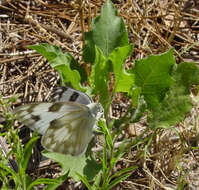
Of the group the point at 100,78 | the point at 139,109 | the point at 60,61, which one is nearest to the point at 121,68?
the point at 100,78

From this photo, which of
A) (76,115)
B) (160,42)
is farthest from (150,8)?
(76,115)

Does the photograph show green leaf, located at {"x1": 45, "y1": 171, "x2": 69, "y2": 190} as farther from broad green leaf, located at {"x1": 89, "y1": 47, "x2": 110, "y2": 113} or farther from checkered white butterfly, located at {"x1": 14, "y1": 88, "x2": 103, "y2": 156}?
broad green leaf, located at {"x1": 89, "y1": 47, "x2": 110, "y2": 113}

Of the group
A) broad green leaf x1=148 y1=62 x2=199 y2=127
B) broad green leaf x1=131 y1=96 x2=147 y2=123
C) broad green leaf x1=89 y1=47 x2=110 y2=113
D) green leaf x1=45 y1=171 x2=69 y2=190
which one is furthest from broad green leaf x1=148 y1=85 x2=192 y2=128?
green leaf x1=45 y1=171 x2=69 y2=190

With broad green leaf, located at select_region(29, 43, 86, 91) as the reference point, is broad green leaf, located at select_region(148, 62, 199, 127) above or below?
below

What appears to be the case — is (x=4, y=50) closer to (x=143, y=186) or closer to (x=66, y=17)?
(x=66, y=17)

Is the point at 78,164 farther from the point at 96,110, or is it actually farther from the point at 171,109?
the point at 171,109
